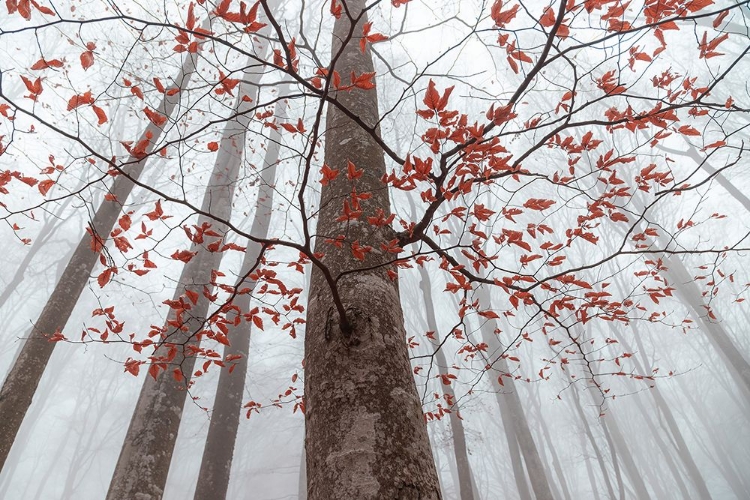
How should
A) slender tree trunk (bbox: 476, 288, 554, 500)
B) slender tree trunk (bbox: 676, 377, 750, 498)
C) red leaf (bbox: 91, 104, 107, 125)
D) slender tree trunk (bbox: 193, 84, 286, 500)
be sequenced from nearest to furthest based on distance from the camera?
red leaf (bbox: 91, 104, 107, 125) → slender tree trunk (bbox: 193, 84, 286, 500) → slender tree trunk (bbox: 476, 288, 554, 500) → slender tree trunk (bbox: 676, 377, 750, 498)

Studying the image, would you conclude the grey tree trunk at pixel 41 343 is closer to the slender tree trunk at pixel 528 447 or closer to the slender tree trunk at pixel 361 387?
the slender tree trunk at pixel 361 387

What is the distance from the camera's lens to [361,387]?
109 centimetres

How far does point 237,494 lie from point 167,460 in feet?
A: 85.4

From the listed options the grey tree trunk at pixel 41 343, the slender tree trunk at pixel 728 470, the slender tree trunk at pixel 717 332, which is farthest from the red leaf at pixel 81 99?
the slender tree trunk at pixel 728 470

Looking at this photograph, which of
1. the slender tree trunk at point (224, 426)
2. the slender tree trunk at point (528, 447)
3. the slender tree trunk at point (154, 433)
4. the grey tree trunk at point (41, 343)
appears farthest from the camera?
the slender tree trunk at point (528, 447)

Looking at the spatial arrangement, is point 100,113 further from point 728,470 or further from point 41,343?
point 728,470

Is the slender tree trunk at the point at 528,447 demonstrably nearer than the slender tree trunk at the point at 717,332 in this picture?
Yes

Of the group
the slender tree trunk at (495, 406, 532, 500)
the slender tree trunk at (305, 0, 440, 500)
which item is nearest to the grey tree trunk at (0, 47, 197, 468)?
the slender tree trunk at (305, 0, 440, 500)

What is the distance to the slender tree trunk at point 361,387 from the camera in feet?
3.11

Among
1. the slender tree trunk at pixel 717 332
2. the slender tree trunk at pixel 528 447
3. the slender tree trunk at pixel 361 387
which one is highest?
the slender tree trunk at pixel 717 332

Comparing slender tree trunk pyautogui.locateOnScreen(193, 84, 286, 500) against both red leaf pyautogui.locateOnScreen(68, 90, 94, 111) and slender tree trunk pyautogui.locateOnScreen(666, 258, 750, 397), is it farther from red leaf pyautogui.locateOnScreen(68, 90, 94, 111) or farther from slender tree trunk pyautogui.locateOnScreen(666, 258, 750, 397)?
slender tree trunk pyautogui.locateOnScreen(666, 258, 750, 397)

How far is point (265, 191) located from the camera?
6316 mm

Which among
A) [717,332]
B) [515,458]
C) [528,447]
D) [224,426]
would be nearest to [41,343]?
[224,426]

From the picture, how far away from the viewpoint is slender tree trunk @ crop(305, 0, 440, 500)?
95 cm
